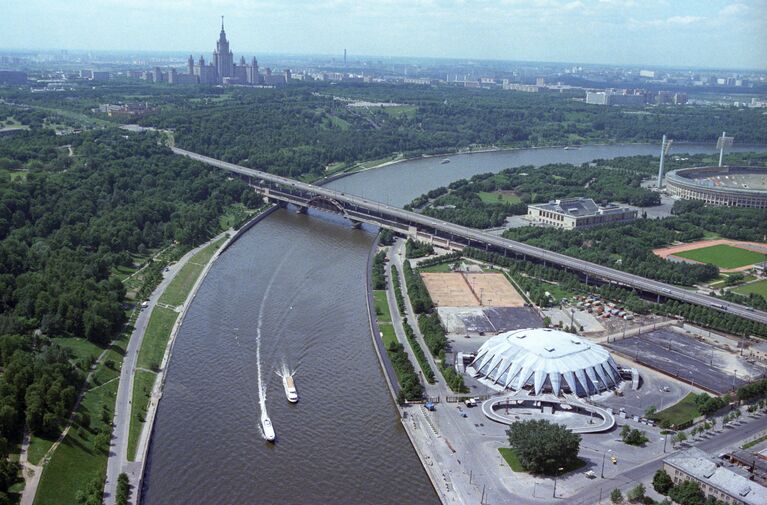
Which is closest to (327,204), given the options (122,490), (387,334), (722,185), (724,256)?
(387,334)

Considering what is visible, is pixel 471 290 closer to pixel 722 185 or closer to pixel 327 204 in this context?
pixel 327 204

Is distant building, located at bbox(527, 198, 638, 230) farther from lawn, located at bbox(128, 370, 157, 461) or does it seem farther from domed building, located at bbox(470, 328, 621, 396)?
lawn, located at bbox(128, 370, 157, 461)

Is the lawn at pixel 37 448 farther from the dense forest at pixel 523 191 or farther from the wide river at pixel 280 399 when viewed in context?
the dense forest at pixel 523 191

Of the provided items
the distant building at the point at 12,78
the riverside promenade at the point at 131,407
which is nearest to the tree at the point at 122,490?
the riverside promenade at the point at 131,407

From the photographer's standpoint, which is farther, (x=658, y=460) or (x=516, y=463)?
(x=658, y=460)

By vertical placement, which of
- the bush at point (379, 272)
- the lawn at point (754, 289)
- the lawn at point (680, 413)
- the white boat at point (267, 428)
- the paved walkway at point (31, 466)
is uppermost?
the bush at point (379, 272)
